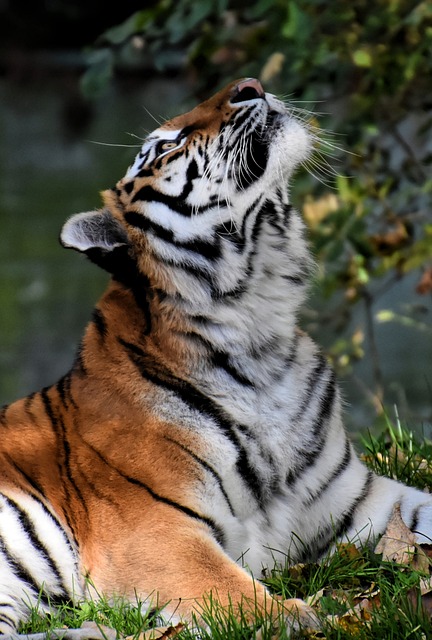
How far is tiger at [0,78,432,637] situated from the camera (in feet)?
9.31

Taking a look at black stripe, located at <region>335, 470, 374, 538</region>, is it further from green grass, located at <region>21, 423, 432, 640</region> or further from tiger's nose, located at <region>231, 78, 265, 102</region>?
tiger's nose, located at <region>231, 78, 265, 102</region>

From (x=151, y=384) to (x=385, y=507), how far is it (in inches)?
29.8

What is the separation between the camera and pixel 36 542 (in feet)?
9.67

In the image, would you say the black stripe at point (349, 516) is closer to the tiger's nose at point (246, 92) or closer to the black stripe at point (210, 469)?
the black stripe at point (210, 469)

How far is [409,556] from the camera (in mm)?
2760

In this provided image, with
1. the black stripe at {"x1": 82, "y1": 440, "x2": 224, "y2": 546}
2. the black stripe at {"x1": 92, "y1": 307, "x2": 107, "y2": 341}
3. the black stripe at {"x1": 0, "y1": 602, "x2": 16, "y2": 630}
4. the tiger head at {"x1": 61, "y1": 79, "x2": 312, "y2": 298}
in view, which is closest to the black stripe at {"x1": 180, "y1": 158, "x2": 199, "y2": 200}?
the tiger head at {"x1": 61, "y1": 79, "x2": 312, "y2": 298}

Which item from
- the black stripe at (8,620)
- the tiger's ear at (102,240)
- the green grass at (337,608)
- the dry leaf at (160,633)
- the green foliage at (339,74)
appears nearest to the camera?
the green grass at (337,608)

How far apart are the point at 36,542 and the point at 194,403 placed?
21.8 inches

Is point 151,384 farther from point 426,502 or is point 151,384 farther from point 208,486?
point 426,502

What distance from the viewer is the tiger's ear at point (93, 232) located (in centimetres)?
292

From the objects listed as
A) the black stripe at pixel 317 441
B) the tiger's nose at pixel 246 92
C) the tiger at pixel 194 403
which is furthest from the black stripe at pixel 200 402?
the tiger's nose at pixel 246 92

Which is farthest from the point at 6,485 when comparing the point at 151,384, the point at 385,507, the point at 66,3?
the point at 66,3

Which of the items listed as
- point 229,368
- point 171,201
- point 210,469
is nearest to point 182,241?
point 171,201

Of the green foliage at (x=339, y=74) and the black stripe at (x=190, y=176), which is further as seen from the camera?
the green foliage at (x=339, y=74)
